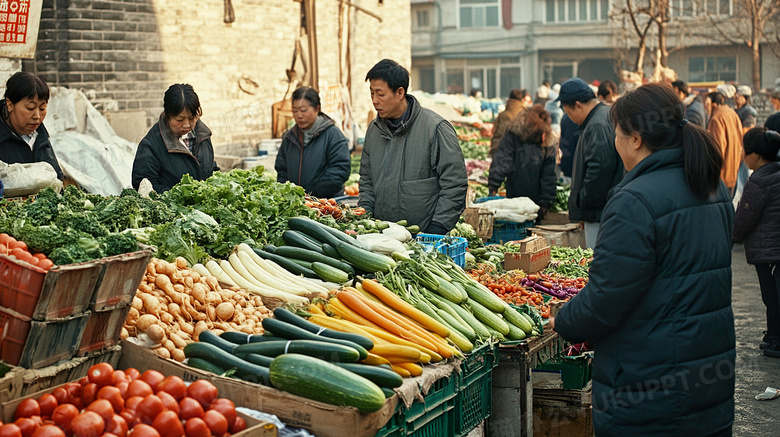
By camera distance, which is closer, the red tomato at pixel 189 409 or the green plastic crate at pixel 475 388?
the red tomato at pixel 189 409

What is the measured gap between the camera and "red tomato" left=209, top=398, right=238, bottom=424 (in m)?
3.34

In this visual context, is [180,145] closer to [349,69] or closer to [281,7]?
[281,7]

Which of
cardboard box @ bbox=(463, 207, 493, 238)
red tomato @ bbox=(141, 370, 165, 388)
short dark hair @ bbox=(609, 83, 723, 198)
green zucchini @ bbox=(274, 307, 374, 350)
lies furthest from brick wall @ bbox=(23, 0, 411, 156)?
short dark hair @ bbox=(609, 83, 723, 198)

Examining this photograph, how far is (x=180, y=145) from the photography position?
691 centimetres

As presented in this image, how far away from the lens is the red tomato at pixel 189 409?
329 cm

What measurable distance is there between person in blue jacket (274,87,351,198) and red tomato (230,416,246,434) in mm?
4951

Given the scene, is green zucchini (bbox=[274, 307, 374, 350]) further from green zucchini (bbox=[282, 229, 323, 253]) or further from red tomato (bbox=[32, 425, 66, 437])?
red tomato (bbox=[32, 425, 66, 437])

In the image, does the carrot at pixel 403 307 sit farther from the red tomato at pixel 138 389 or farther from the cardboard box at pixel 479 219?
the cardboard box at pixel 479 219

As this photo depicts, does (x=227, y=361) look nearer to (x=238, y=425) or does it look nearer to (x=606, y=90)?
(x=238, y=425)

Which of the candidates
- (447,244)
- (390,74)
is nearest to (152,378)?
(447,244)

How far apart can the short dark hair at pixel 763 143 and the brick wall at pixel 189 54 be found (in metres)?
8.44

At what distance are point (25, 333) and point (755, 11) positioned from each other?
27313 millimetres

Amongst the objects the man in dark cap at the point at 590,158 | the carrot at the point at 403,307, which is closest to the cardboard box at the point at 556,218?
the man in dark cap at the point at 590,158

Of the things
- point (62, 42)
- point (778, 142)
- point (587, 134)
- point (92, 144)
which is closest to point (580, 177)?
point (587, 134)
